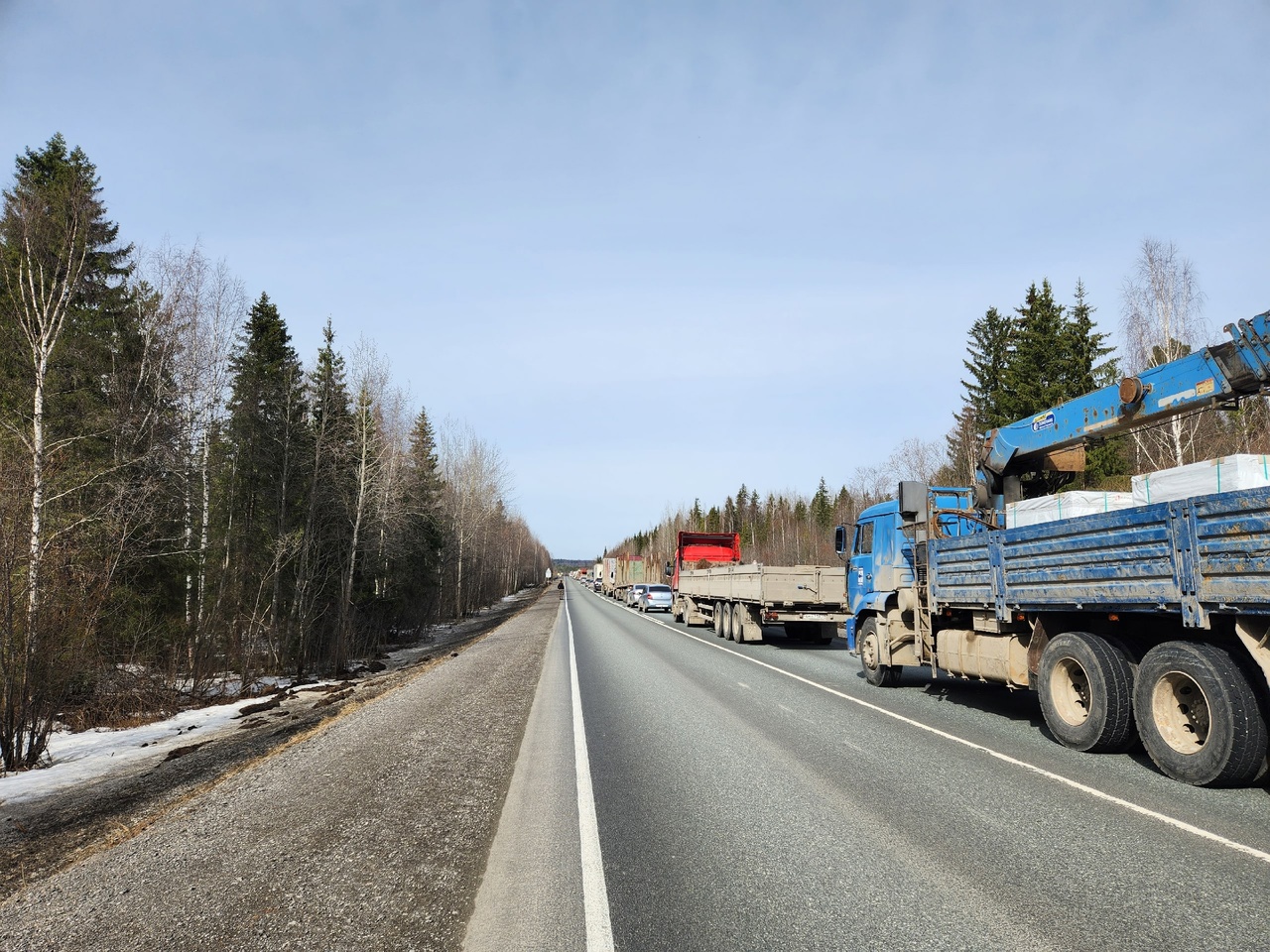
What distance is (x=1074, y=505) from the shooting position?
815cm

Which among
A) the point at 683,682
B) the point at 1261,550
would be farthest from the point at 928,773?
the point at 683,682

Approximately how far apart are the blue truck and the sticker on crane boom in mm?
20

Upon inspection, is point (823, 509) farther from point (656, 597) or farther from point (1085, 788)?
point (1085, 788)

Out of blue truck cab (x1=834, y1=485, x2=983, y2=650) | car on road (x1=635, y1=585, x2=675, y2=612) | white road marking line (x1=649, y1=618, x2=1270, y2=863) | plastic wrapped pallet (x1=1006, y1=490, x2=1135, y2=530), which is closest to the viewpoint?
white road marking line (x1=649, y1=618, x2=1270, y2=863)

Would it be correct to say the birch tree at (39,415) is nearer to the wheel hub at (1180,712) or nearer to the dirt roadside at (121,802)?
the dirt roadside at (121,802)

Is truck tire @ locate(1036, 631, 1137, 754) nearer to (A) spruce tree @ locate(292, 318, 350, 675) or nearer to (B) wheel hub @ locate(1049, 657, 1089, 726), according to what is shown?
Answer: (B) wheel hub @ locate(1049, 657, 1089, 726)

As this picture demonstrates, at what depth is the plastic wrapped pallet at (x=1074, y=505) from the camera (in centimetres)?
804

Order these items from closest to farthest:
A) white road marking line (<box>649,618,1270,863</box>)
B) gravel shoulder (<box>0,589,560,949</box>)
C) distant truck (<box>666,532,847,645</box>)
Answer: gravel shoulder (<box>0,589,560,949</box>)
white road marking line (<box>649,618,1270,863</box>)
distant truck (<box>666,532,847,645</box>)

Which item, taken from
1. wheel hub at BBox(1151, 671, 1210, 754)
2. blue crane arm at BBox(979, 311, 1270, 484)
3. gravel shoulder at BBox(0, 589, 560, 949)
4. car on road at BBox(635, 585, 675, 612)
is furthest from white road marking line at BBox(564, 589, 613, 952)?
car on road at BBox(635, 585, 675, 612)

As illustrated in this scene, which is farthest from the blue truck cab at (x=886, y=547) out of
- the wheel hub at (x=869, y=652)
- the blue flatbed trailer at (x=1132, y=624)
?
the blue flatbed trailer at (x=1132, y=624)

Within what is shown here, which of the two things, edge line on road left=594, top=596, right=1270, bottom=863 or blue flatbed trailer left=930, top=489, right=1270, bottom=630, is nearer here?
edge line on road left=594, top=596, right=1270, bottom=863

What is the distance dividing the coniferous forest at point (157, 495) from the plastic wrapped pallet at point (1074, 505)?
1360 centimetres

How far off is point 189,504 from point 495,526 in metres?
50.6

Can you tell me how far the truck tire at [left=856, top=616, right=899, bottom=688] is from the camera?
11555mm
